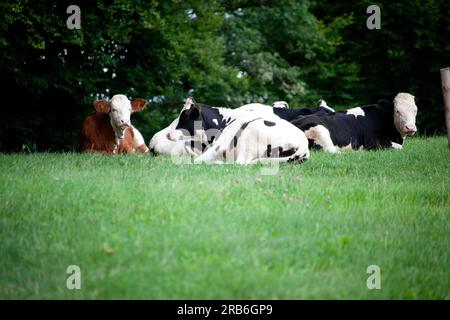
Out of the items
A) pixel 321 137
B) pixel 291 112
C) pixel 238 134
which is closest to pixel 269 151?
pixel 238 134

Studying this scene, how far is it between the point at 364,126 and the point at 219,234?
10.2 metres

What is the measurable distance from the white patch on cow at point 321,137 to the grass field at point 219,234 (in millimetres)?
4569

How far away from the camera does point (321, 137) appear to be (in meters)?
14.0

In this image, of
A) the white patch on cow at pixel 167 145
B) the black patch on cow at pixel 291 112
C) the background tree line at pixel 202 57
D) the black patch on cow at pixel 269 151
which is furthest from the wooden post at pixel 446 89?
the background tree line at pixel 202 57

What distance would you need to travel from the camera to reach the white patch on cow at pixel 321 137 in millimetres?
13961

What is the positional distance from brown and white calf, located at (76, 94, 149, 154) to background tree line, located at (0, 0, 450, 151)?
2.98 metres

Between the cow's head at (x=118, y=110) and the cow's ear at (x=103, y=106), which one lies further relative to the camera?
the cow's ear at (x=103, y=106)

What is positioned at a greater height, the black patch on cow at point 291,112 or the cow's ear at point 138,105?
the black patch on cow at point 291,112

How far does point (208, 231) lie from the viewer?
5898 millimetres

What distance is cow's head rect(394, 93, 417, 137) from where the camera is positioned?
50.0 feet

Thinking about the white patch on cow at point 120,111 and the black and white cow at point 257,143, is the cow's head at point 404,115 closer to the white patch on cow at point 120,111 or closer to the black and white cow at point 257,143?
the black and white cow at point 257,143

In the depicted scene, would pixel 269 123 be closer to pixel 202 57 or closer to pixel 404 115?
pixel 404 115

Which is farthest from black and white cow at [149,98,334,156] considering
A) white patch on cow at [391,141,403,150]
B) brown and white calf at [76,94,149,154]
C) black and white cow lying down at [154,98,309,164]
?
white patch on cow at [391,141,403,150]

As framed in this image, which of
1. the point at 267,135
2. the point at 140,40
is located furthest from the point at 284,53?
the point at 267,135
